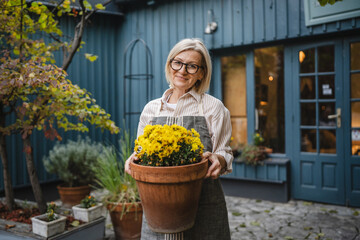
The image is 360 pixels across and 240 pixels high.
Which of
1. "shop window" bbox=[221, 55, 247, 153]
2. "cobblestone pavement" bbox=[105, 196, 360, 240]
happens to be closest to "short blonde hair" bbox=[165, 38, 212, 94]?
"cobblestone pavement" bbox=[105, 196, 360, 240]

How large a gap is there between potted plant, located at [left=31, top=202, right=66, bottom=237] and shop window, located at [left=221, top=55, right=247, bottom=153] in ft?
11.1

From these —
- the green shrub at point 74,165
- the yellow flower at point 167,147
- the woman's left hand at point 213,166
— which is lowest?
the green shrub at point 74,165

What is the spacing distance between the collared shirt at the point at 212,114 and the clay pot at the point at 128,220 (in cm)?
163

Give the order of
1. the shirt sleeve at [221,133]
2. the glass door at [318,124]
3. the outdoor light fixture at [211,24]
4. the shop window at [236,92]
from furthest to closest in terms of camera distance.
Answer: the shop window at [236,92] → the outdoor light fixture at [211,24] → the glass door at [318,124] → the shirt sleeve at [221,133]

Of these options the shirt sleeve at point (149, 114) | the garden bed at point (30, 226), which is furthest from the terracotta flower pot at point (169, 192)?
the garden bed at point (30, 226)

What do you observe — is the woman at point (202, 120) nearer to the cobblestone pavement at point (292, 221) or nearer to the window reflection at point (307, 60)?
the cobblestone pavement at point (292, 221)

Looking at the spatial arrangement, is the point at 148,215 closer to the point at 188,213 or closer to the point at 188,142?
the point at 188,213

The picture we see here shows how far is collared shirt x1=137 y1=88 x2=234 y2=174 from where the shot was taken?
1.57 metres

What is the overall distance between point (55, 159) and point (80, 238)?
191cm

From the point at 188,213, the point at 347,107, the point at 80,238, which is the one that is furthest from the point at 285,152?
the point at 188,213

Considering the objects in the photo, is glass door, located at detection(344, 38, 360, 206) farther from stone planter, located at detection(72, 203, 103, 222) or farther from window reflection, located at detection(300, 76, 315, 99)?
stone planter, located at detection(72, 203, 103, 222)

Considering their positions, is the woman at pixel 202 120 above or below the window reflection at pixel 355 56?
below

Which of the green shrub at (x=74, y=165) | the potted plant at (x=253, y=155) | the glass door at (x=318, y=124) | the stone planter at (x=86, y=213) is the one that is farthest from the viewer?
the potted plant at (x=253, y=155)

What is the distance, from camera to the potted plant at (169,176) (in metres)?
1.19
